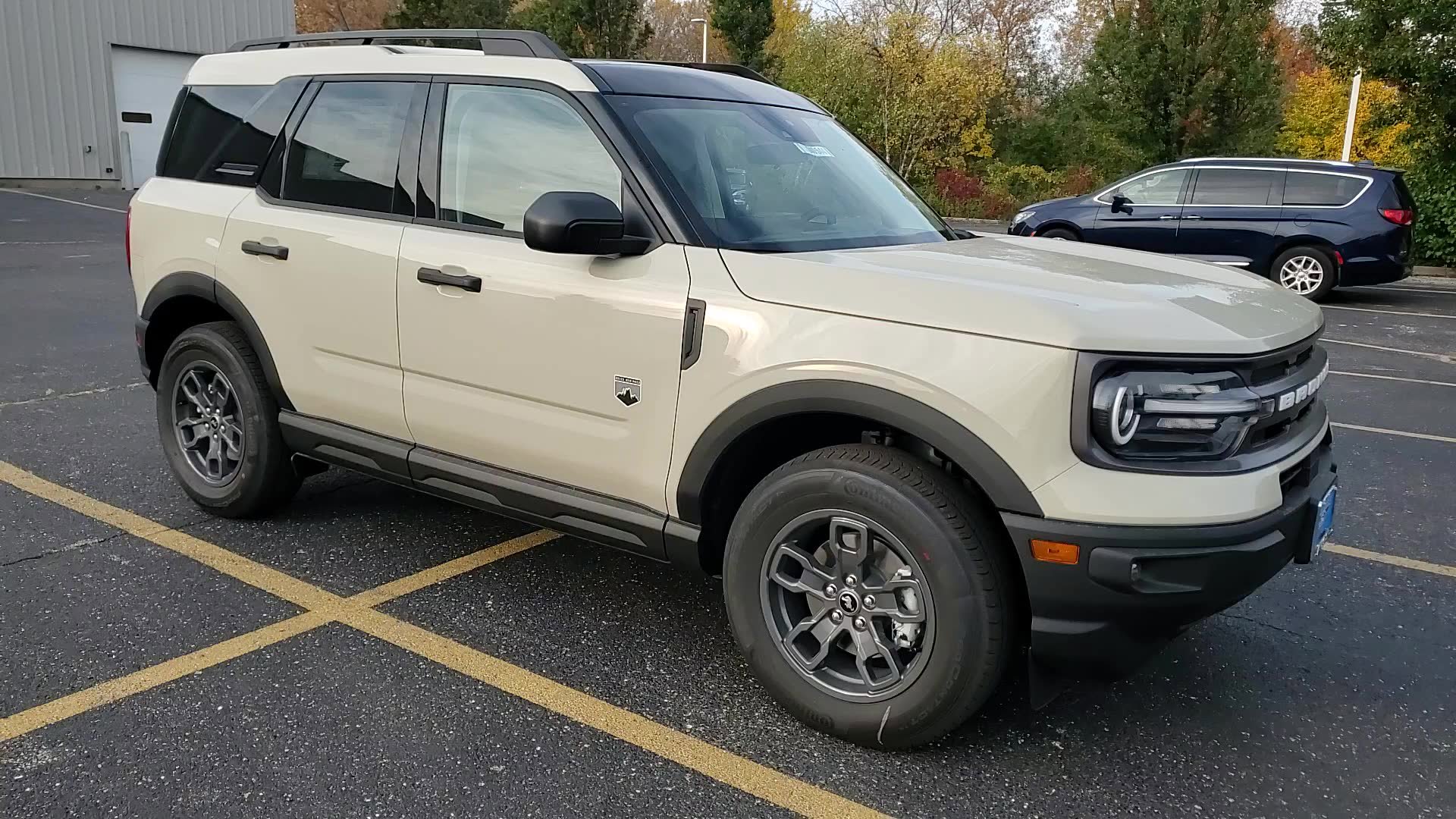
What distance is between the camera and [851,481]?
284 centimetres

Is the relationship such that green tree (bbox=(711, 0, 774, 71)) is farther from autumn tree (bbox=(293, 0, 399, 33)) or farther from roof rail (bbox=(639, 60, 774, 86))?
roof rail (bbox=(639, 60, 774, 86))

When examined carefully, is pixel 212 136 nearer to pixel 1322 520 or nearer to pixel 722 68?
pixel 722 68

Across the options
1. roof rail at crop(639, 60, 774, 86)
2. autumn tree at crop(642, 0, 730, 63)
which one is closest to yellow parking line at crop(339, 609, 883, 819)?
roof rail at crop(639, 60, 774, 86)

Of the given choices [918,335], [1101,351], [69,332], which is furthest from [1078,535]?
[69,332]

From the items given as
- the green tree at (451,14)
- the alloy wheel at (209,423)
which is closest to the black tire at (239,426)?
the alloy wheel at (209,423)

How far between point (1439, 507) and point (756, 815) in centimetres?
418

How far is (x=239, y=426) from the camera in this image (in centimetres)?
450

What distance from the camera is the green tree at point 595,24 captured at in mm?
33688

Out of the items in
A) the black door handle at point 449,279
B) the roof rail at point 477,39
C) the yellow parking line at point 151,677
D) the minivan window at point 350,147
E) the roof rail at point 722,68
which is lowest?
the yellow parking line at point 151,677

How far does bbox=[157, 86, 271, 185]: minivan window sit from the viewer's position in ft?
14.5

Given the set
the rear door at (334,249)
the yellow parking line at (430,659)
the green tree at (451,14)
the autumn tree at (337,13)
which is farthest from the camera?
the autumn tree at (337,13)

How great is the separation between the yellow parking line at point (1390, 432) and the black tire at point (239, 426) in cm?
578

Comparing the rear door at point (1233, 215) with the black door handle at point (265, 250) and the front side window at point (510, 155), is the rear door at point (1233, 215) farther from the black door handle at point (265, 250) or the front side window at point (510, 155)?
the black door handle at point (265, 250)

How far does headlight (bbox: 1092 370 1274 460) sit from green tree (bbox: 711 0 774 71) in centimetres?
3189
